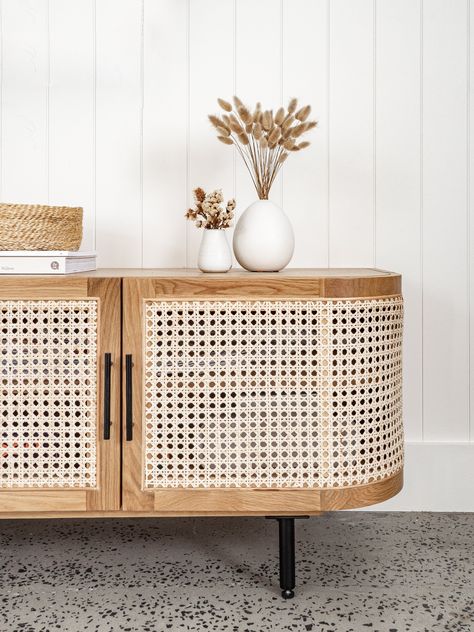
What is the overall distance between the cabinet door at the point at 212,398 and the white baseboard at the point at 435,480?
0.63 metres

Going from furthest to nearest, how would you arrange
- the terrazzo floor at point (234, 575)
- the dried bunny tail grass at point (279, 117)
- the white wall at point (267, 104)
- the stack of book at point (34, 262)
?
the white wall at point (267, 104) < the dried bunny tail grass at point (279, 117) < the stack of book at point (34, 262) < the terrazzo floor at point (234, 575)

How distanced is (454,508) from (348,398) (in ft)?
2.46

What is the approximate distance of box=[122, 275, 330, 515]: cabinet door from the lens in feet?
4.25

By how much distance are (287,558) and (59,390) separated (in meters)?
0.56

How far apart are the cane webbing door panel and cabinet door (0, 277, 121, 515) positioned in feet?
0.14

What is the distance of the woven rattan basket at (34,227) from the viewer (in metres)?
1.41

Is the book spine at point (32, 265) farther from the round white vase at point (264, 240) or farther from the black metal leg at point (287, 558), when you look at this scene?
the black metal leg at point (287, 558)

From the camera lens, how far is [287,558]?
1.35 metres

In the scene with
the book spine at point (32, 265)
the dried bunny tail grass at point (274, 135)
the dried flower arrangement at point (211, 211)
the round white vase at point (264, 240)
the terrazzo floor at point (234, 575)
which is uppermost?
the dried bunny tail grass at point (274, 135)

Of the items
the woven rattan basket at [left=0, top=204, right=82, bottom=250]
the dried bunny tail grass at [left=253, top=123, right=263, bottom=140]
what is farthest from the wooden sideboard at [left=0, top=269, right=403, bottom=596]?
→ the dried bunny tail grass at [left=253, top=123, right=263, bottom=140]

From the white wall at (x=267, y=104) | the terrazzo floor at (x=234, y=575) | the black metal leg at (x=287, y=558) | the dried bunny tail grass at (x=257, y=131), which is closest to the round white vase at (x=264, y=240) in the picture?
the dried bunny tail grass at (x=257, y=131)

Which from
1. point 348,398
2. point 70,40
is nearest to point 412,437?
point 348,398

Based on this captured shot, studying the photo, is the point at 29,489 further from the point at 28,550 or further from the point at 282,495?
the point at 282,495

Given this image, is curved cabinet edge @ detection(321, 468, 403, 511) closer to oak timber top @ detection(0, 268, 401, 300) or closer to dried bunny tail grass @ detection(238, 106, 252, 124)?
oak timber top @ detection(0, 268, 401, 300)
